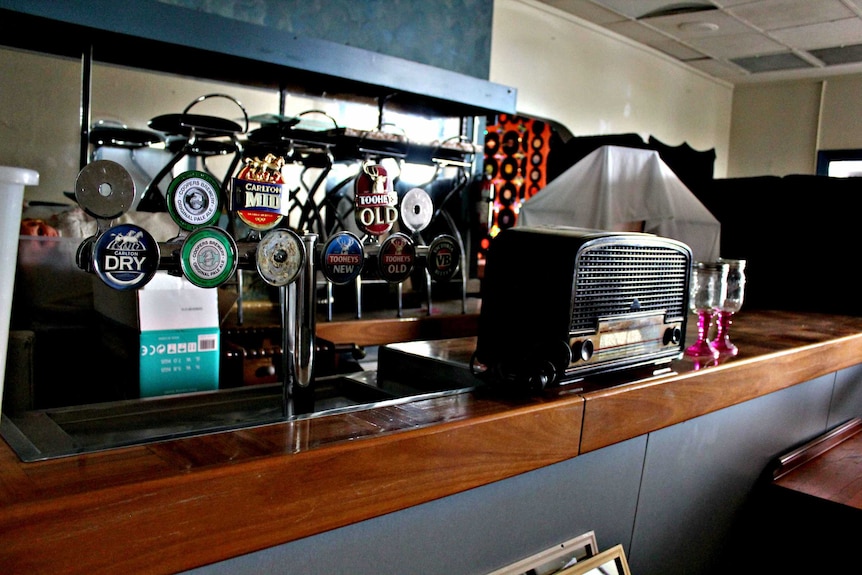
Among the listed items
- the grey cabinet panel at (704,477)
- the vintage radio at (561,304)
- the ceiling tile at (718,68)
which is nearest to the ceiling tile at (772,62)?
the ceiling tile at (718,68)

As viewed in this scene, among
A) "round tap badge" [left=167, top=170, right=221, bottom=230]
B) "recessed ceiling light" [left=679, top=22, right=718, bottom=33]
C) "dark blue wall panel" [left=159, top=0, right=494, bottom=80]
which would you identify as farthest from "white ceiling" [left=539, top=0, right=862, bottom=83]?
"round tap badge" [left=167, top=170, right=221, bottom=230]

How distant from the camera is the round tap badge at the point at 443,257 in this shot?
1220 millimetres

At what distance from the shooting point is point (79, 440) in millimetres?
963

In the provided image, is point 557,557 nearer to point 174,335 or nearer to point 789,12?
point 174,335

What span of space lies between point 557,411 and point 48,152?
2.83 m

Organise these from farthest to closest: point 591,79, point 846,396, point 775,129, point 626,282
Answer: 1. point 775,129
2. point 591,79
3. point 846,396
4. point 626,282

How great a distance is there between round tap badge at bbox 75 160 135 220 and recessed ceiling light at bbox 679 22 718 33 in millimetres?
A: 6335

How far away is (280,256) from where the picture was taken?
1014 millimetres

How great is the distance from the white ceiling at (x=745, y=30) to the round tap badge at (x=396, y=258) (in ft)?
17.1

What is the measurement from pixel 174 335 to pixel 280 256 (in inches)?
15.3

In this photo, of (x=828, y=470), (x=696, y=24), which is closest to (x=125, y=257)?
(x=828, y=470)

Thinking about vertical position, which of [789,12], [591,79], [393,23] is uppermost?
[789,12]

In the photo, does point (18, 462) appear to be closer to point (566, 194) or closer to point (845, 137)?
point (566, 194)

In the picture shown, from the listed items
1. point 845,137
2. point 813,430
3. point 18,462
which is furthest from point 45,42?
point 845,137
